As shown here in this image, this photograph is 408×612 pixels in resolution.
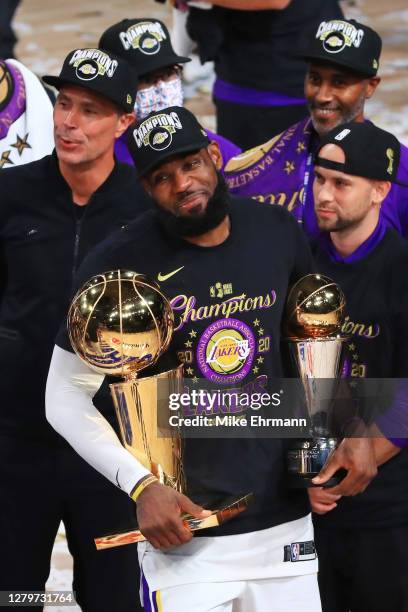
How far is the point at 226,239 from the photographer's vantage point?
374 centimetres

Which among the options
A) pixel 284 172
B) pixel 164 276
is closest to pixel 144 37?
pixel 284 172

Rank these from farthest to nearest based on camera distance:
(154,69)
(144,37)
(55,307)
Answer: (144,37)
(154,69)
(55,307)

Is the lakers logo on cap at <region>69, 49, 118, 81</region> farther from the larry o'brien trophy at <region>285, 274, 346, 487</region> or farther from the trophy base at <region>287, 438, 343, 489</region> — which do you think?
the trophy base at <region>287, 438, 343, 489</region>

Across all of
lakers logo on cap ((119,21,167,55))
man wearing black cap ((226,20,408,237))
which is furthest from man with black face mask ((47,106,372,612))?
lakers logo on cap ((119,21,167,55))

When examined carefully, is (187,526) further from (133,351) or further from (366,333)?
(366,333)

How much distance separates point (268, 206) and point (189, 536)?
890mm

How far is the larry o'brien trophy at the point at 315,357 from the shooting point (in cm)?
370

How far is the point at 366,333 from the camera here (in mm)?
4090

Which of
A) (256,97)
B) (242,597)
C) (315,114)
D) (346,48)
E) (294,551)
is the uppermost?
(256,97)

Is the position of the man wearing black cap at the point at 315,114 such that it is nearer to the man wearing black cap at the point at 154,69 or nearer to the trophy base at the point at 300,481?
the man wearing black cap at the point at 154,69

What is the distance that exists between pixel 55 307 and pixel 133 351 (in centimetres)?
79

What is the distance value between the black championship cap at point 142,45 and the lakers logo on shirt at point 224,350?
2.01 meters

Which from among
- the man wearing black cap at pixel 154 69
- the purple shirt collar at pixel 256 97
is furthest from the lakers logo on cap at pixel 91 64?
the purple shirt collar at pixel 256 97

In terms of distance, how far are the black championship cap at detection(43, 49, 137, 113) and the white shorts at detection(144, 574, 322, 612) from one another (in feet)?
4.64
